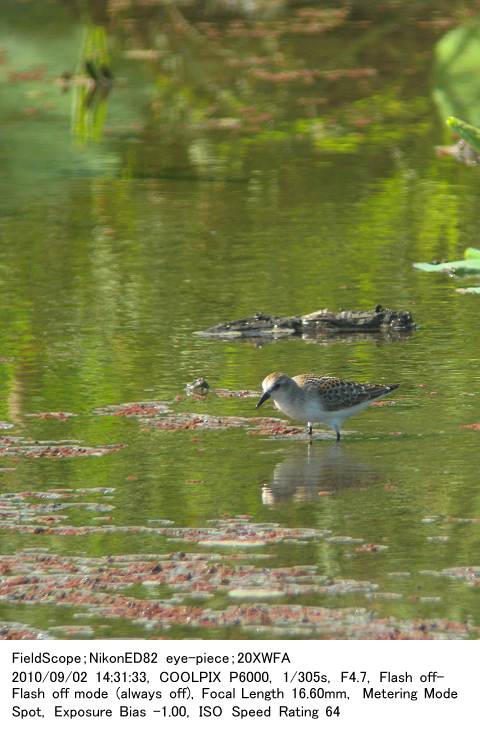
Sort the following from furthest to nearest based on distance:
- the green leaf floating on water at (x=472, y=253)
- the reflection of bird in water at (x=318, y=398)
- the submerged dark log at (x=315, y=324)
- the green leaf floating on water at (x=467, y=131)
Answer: the green leaf floating on water at (x=472, y=253) < the submerged dark log at (x=315, y=324) < the green leaf floating on water at (x=467, y=131) < the reflection of bird in water at (x=318, y=398)

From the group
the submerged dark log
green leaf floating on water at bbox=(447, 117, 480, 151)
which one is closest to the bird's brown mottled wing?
the submerged dark log

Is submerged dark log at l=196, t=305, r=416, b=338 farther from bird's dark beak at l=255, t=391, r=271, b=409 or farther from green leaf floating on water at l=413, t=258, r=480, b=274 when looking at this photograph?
bird's dark beak at l=255, t=391, r=271, b=409

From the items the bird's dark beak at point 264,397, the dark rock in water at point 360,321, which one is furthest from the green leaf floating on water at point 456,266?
the bird's dark beak at point 264,397

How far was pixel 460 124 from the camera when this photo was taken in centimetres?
1207

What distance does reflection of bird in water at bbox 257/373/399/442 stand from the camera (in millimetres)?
10047

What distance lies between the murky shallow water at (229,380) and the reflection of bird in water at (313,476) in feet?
0.06

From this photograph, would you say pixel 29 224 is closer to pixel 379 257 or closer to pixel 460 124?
pixel 379 257

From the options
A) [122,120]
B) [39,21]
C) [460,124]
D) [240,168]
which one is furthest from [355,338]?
[39,21]

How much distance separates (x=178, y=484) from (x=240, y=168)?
33.2 ft

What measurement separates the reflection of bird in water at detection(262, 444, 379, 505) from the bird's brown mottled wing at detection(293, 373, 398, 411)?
0.27 meters

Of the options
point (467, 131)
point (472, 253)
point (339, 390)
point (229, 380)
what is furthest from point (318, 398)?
point (472, 253)

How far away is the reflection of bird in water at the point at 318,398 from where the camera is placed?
10.0 metres

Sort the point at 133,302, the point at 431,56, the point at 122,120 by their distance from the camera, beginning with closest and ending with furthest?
the point at 133,302
the point at 122,120
the point at 431,56

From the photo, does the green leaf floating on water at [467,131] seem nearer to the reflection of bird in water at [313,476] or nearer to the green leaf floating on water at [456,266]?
the green leaf floating on water at [456,266]
